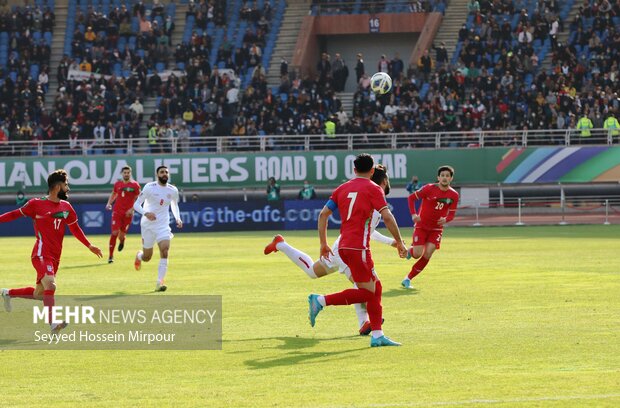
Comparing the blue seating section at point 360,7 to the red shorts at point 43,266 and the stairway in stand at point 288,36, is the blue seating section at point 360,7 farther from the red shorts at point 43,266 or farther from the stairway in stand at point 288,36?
the red shorts at point 43,266

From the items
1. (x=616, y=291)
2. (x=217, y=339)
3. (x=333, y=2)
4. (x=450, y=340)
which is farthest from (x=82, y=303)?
(x=333, y=2)

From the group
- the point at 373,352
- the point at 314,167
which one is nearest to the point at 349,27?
the point at 314,167

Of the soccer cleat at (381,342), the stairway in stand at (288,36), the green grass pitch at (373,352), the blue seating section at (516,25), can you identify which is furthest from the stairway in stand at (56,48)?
the soccer cleat at (381,342)

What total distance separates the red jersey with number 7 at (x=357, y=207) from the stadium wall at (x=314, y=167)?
37.4 m

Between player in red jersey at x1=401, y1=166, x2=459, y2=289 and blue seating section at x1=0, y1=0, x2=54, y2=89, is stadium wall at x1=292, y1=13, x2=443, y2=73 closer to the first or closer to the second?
blue seating section at x1=0, y1=0, x2=54, y2=89

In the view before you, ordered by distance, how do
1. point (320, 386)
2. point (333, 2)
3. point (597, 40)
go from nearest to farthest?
point (320, 386)
point (597, 40)
point (333, 2)

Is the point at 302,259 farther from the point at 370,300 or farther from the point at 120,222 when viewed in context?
the point at 120,222

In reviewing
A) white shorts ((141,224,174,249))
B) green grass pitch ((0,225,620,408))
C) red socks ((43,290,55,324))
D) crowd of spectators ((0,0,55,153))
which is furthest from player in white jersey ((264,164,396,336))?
crowd of spectators ((0,0,55,153))

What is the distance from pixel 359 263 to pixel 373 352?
1093 mm

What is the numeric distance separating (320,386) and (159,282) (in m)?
10.8

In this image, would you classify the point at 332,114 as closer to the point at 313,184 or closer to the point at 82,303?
the point at 313,184

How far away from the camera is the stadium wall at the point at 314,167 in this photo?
50.1 m

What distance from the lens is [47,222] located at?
606 inches

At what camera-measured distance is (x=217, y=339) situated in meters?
14.6
